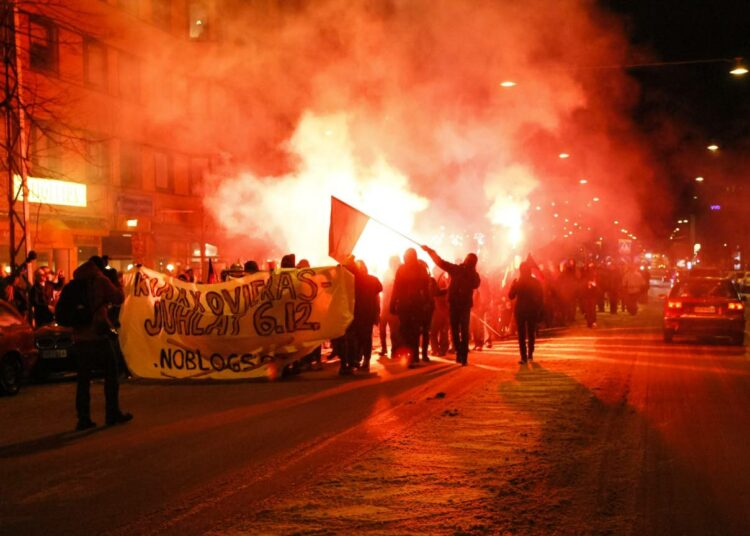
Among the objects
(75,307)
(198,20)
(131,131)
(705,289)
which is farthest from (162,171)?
(75,307)

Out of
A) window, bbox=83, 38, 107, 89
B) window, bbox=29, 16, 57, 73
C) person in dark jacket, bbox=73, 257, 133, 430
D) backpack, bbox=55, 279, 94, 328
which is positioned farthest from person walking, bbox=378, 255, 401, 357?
window, bbox=83, 38, 107, 89

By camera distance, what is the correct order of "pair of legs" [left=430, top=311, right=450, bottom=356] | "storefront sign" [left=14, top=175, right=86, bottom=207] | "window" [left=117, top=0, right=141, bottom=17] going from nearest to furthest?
"pair of legs" [left=430, top=311, right=450, bottom=356], "storefront sign" [left=14, top=175, right=86, bottom=207], "window" [left=117, top=0, right=141, bottom=17]

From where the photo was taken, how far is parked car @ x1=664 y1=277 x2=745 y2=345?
53.0ft

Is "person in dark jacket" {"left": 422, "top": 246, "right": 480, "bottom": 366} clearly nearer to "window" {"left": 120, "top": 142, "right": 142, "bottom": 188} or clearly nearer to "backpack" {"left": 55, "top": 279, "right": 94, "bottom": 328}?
"backpack" {"left": 55, "top": 279, "right": 94, "bottom": 328}

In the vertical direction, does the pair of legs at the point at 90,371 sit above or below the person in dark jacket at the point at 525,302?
below

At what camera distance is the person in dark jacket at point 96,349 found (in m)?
8.10

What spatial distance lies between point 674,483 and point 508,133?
24147mm

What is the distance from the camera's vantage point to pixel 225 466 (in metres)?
6.29

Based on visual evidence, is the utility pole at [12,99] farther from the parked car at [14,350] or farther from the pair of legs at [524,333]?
the pair of legs at [524,333]

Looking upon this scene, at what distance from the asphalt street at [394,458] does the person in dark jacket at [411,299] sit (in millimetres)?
1745

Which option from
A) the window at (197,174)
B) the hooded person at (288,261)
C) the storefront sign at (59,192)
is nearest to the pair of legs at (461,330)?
the hooded person at (288,261)

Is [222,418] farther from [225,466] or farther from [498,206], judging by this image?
[498,206]

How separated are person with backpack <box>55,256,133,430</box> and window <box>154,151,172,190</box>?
1026 inches

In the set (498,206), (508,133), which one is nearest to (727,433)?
(508,133)
